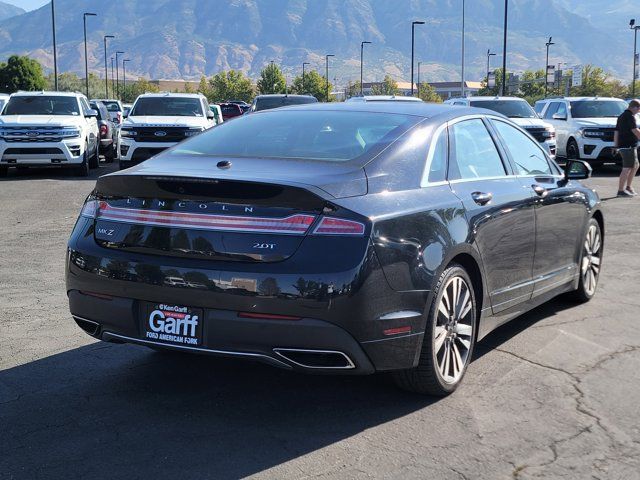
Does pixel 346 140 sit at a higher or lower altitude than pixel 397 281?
Result: higher

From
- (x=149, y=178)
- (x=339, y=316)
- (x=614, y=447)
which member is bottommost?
Result: (x=614, y=447)

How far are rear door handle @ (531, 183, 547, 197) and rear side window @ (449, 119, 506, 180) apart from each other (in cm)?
34

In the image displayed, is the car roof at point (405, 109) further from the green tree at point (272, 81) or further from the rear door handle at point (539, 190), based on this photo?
the green tree at point (272, 81)

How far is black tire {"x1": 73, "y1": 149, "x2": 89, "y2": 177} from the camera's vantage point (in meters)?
18.5

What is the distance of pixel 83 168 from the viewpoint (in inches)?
738

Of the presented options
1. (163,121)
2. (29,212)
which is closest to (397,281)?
(29,212)

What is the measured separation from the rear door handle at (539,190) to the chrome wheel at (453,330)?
131 cm

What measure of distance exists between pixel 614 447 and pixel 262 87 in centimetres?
10485

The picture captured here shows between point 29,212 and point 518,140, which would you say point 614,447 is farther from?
point 29,212

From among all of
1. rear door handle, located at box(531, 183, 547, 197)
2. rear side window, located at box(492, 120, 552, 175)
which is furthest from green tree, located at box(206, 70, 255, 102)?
rear door handle, located at box(531, 183, 547, 197)

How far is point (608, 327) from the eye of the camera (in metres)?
6.07

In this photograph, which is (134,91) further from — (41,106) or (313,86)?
(41,106)

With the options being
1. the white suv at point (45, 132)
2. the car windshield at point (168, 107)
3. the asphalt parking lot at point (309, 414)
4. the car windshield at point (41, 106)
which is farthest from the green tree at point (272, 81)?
the asphalt parking lot at point (309, 414)

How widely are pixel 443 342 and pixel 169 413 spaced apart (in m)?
1.47
